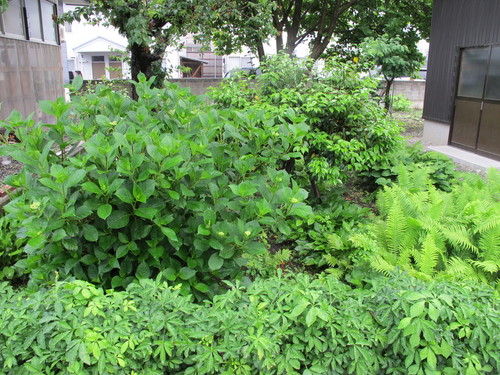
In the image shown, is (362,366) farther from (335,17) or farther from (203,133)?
(335,17)

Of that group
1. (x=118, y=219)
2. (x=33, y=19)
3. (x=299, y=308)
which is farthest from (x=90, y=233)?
(x=33, y=19)

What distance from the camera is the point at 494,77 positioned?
922cm

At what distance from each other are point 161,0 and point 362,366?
6.84m

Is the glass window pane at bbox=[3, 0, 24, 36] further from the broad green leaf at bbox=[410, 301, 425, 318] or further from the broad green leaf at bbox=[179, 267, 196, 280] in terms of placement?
the broad green leaf at bbox=[410, 301, 425, 318]

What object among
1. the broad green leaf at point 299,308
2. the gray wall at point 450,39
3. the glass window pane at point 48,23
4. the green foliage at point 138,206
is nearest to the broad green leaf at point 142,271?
the green foliage at point 138,206

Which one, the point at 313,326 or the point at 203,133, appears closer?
the point at 313,326

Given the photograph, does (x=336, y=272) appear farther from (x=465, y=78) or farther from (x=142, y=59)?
(x=465, y=78)

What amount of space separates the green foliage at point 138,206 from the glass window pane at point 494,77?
7.80 meters

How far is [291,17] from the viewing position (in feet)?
62.8

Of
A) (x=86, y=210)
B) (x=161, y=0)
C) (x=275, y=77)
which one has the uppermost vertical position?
(x=161, y=0)

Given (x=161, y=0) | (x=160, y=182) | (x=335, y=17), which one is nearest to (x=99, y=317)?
(x=160, y=182)

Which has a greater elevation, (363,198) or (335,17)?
(335,17)

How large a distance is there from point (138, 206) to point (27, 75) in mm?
8914

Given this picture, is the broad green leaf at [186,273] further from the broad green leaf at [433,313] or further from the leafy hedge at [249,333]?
the broad green leaf at [433,313]
